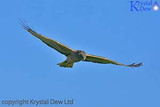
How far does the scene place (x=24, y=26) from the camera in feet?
48.4

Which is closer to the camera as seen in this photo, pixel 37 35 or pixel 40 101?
pixel 37 35

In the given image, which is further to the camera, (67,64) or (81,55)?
(67,64)

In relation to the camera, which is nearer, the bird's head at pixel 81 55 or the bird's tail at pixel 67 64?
the bird's head at pixel 81 55

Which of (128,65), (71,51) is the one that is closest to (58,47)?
(71,51)

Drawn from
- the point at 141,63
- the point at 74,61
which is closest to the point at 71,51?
the point at 74,61

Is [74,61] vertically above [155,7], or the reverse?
[155,7]

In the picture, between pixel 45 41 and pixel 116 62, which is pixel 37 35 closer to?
pixel 45 41

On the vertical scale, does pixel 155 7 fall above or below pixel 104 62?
above

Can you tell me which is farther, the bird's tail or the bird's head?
the bird's tail

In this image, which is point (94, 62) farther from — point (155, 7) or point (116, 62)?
point (155, 7)

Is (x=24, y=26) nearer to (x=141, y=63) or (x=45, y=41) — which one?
(x=45, y=41)

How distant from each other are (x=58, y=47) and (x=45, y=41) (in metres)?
0.32

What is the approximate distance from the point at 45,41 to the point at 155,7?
7.93 ft

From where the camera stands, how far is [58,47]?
1499 cm
